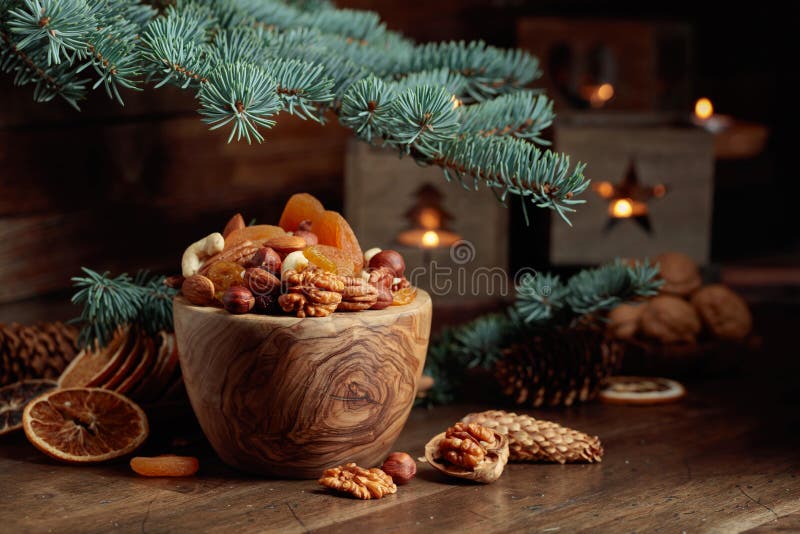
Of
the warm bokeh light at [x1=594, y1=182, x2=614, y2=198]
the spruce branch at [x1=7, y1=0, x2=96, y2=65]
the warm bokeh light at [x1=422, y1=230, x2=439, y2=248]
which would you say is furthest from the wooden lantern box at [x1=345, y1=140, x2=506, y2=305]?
the spruce branch at [x1=7, y1=0, x2=96, y2=65]

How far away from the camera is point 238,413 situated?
1.11 m

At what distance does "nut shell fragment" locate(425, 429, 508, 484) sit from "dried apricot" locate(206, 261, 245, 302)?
0.30 m

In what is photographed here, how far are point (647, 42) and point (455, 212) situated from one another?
0.68m

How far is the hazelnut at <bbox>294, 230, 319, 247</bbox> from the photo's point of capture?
1191 mm

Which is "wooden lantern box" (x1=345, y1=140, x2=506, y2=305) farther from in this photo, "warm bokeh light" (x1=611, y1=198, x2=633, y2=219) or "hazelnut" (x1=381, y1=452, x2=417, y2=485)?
"hazelnut" (x1=381, y1=452, x2=417, y2=485)

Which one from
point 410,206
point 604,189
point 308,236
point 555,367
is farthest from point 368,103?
point 604,189

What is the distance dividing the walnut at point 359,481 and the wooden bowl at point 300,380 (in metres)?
0.02

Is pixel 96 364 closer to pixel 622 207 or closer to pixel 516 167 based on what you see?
pixel 516 167

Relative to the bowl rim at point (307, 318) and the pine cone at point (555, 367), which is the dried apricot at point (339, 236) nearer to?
the bowl rim at point (307, 318)

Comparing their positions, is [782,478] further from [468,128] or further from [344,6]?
[344,6]

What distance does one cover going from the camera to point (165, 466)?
116cm

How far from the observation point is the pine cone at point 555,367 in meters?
1.44

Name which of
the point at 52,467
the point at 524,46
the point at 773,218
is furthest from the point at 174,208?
the point at 773,218

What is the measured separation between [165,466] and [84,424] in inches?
5.8
